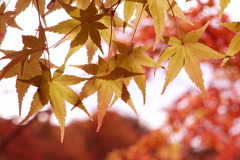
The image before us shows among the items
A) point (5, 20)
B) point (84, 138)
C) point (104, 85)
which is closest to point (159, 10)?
point (104, 85)

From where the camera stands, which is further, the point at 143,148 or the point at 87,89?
the point at 143,148

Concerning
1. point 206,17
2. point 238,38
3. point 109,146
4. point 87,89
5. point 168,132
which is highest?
point 238,38

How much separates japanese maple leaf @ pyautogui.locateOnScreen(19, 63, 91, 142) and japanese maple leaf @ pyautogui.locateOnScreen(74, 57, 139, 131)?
0.03 metres

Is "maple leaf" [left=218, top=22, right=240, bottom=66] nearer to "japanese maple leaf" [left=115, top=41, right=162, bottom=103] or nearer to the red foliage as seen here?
"japanese maple leaf" [left=115, top=41, right=162, bottom=103]

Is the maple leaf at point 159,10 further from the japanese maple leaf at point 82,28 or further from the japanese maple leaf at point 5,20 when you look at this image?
the japanese maple leaf at point 5,20

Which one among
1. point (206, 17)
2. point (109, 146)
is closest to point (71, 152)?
point (109, 146)

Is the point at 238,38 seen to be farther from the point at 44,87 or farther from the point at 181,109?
the point at 181,109

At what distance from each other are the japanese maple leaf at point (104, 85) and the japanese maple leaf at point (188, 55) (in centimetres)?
12

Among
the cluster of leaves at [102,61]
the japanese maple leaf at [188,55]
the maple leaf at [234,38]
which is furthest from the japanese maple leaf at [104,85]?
the maple leaf at [234,38]

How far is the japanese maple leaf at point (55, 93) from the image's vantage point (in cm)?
84

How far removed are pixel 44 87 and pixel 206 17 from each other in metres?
2.80

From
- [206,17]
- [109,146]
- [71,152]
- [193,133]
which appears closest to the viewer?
[206,17]

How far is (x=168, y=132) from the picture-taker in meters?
4.76

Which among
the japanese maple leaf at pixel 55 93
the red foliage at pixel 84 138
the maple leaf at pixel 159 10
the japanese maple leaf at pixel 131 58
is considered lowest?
the red foliage at pixel 84 138
